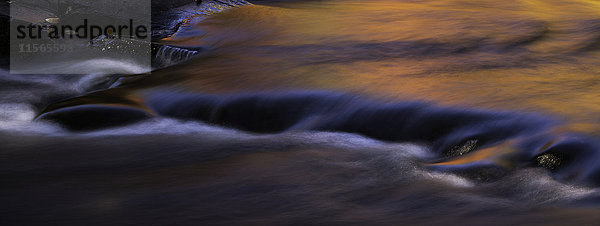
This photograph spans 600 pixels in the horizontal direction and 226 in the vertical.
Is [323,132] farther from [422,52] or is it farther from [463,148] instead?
[422,52]

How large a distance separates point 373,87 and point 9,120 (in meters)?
2.95

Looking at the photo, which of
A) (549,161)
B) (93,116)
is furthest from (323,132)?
(93,116)

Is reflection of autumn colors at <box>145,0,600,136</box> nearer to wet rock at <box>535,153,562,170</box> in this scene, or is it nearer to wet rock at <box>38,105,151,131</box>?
wet rock at <box>535,153,562,170</box>

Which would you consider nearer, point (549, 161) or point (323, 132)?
point (549, 161)

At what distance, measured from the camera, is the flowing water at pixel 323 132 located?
3387 mm

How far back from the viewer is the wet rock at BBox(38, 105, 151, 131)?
496cm

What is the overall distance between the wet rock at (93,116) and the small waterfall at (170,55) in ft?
7.03

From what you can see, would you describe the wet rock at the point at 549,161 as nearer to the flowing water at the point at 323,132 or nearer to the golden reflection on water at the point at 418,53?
the flowing water at the point at 323,132

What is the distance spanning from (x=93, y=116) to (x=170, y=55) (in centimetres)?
245

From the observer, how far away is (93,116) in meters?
5.04

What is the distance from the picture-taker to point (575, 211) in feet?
10.3

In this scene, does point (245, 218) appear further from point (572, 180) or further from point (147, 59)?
point (147, 59)

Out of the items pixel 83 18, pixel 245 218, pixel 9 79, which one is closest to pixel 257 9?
pixel 83 18

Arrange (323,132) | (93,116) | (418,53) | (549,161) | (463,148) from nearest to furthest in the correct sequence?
(549,161) → (463,148) → (323,132) → (93,116) → (418,53)
